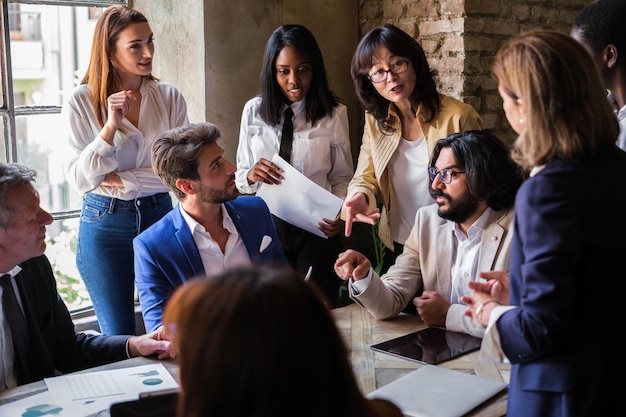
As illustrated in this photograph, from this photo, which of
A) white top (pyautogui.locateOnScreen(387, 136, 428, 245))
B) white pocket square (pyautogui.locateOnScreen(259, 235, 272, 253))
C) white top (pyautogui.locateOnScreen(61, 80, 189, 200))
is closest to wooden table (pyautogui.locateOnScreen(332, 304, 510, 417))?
white pocket square (pyautogui.locateOnScreen(259, 235, 272, 253))

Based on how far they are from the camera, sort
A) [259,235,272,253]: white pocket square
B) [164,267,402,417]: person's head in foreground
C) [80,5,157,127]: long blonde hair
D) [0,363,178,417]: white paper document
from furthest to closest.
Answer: [80,5,157,127]: long blonde hair → [259,235,272,253]: white pocket square → [0,363,178,417]: white paper document → [164,267,402,417]: person's head in foreground

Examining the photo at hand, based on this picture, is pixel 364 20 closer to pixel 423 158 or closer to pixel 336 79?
pixel 336 79

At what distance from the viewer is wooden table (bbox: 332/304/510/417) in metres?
2.08

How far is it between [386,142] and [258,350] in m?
2.35

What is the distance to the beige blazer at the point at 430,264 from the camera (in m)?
2.66

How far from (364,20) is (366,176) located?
1405mm

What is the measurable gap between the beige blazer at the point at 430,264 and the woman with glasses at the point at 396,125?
287 millimetres

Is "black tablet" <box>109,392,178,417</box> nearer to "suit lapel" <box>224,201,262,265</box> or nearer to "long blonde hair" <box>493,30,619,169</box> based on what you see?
"long blonde hair" <box>493,30,619,169</box>

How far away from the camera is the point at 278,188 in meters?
3.33

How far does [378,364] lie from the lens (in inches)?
88.8

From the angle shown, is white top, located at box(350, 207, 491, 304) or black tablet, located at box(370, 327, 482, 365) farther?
white top, located at box(350, 207, 491, 304)

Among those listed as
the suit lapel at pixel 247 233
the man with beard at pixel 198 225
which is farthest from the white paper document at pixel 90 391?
the suit lapel at pixel 247 233

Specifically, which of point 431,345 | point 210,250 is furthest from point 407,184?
point 431,345

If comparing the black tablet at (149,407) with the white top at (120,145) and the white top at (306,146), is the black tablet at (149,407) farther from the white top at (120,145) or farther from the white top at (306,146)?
the white top at (306,146)
